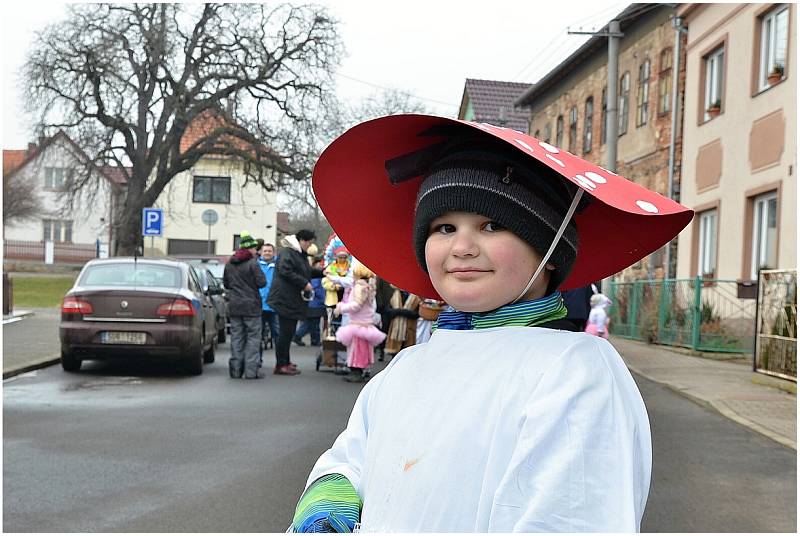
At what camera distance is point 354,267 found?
41.1ft

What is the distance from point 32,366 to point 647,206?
13.0 metres

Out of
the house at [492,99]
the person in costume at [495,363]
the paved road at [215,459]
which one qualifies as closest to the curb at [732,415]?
the paved road at [215,459]

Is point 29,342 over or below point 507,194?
below

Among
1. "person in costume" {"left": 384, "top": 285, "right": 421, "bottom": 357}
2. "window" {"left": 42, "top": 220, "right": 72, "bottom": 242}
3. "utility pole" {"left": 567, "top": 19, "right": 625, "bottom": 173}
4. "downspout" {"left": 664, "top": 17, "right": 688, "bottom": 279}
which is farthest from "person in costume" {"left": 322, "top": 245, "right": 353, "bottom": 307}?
"window" {"left": 42, "top": 220, "right": 72, "bottom": 242}

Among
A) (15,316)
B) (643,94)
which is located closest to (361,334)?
(15,316)

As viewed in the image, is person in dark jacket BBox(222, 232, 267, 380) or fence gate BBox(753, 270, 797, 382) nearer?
fence gate BBox(753, 270, 797, 382)

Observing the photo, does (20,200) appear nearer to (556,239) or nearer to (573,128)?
(573,128)

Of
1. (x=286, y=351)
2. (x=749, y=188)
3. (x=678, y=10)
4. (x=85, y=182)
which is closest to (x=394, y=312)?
(x=286, y=351)

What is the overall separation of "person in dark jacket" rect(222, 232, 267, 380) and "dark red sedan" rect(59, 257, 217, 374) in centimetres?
→ 63

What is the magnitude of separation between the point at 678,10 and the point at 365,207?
75.4 ft

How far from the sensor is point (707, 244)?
2156 centimetres

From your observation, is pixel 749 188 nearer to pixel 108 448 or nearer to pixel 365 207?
pixel 108 448

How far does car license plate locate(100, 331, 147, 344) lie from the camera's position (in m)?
12.9

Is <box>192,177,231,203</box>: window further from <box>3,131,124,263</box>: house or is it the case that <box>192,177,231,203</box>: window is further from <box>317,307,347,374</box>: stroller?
<box>317,307,347,374</box>: stroller
